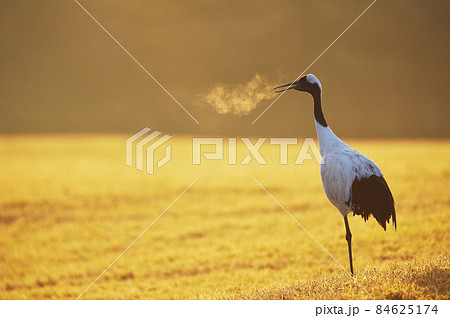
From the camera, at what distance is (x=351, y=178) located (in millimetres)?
5207

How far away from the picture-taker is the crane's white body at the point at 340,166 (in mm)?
5207

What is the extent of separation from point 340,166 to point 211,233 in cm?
670

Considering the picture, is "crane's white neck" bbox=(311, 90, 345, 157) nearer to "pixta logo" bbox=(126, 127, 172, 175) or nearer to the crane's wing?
Answer: the crane's wing

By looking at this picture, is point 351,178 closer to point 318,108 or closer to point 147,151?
point 318,108

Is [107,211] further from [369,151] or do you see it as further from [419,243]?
[369,151]

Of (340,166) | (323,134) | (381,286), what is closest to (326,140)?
(323,134)

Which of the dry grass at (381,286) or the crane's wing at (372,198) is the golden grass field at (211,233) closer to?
the dry grass at (381,286)

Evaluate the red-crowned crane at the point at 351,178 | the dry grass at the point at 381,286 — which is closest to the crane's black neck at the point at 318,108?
the red-crowned crane at the point at 351,178

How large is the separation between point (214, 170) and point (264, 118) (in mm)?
4338

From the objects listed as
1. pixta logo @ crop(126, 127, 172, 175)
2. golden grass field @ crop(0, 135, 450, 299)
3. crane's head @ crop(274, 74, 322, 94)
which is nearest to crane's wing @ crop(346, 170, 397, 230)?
golden grass field @ crop(0, 135, 450, 299)

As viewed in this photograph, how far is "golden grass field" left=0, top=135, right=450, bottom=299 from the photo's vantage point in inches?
251

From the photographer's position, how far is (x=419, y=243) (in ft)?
26.7

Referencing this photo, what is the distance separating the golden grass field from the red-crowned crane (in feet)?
2.89

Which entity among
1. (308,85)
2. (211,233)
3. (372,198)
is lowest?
(211,233)
